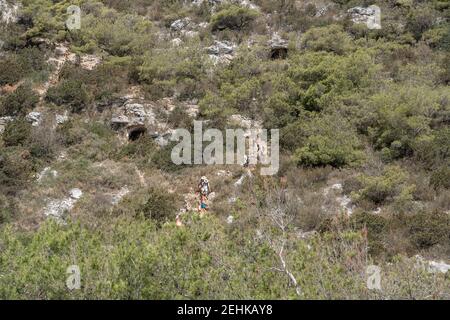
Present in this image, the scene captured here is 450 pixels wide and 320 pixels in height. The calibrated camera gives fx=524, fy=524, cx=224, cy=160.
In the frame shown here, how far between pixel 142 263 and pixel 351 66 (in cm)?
1222

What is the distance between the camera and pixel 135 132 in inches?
623

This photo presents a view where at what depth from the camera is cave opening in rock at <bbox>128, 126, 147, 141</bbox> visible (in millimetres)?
15648

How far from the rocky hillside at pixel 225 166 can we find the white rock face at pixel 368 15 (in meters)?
0.09

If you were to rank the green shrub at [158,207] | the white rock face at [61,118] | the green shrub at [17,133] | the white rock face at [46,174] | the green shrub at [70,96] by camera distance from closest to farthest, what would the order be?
the green shrub at [158,207] < the white rock face at [46,174] < the green shrub at [17,133] < the white rock face at [61,118] < the green shrub at [70,96]

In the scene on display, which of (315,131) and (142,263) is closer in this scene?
(142,263)

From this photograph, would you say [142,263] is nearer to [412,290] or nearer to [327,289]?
[327,289]

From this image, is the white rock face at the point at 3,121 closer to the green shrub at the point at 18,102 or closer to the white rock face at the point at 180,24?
Answer: the green shrub at the point at 18,102

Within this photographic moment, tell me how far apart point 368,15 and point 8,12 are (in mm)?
14620

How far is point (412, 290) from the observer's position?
589 centimetres

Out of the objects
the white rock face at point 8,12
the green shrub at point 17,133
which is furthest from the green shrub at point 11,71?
the white rock face at point 8,12

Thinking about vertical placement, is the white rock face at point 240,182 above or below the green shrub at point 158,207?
below

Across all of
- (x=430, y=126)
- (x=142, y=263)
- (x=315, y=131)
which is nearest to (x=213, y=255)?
(x=142, y=263)

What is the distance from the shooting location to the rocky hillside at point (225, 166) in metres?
6.11

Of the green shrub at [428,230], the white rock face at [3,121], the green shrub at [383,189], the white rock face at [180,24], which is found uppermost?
the green shrub at [428,230]
